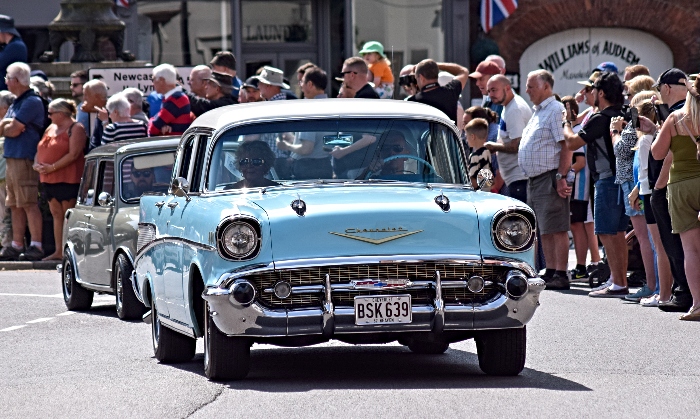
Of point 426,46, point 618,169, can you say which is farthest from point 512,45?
point 618,169

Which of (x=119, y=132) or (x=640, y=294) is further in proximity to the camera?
(x=119, y=132)

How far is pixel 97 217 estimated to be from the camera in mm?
13961

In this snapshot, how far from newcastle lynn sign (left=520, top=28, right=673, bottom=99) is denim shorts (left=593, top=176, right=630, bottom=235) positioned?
45.1 feet

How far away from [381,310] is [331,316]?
29cm

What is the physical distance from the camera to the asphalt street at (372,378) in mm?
7691

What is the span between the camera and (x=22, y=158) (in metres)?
19.2

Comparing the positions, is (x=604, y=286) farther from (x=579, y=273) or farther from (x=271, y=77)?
(x=271, y=77)

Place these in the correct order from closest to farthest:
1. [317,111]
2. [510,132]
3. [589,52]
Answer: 1. [317,111]
2. [510,132]
3. [589,52]

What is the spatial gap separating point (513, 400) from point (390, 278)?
3.40 ft

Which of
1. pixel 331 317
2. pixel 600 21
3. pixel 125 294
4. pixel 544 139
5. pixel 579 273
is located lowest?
pixel 579 273

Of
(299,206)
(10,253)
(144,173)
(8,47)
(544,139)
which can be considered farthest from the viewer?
(8,47)

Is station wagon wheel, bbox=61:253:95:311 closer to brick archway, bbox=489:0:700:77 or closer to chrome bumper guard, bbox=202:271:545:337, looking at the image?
chrome bumper guard, bbox=202:271:545:337

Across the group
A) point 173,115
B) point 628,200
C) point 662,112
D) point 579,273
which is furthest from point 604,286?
point 173,115

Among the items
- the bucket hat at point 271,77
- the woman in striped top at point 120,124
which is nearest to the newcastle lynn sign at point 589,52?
the bucket hat at point 271,77
